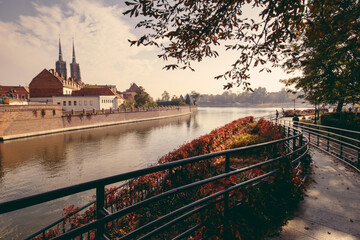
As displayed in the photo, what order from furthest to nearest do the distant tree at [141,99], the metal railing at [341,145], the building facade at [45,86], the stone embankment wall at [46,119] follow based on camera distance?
1. the distant tree at [141,99]
2. the building facade at [45,86]
3. the stone embankment wall at [46,119]
4. the metal railing at [341,145]

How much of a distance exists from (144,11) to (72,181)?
44.2 feet

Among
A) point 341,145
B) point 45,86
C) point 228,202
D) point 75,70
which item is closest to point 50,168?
point 228,202

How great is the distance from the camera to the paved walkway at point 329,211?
304 centimetres

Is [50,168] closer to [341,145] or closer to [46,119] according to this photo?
[341,145]

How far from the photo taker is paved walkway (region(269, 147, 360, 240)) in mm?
3041

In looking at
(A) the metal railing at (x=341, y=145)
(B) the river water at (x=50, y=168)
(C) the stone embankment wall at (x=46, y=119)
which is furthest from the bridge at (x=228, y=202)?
(C) the stone embankment wall at (x=46, y=119)

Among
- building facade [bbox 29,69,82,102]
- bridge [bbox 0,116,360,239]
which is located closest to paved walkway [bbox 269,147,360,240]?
bridge [bbox 0,116,360,239]

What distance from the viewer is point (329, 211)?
369cm

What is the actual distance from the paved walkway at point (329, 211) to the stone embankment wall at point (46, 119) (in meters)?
36.9

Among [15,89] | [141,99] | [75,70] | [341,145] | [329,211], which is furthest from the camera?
[75,70]

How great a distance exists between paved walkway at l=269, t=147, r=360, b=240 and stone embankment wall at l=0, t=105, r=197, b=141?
36.9 m

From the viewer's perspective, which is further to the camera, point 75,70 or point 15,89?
point 75,70

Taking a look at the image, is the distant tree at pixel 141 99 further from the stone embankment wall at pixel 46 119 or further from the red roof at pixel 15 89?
the red roof at pixel 15 89

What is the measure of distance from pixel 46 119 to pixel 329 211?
4155 centimetres
